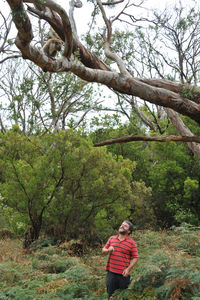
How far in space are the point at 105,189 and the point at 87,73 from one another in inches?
231

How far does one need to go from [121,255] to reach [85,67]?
3942 mm

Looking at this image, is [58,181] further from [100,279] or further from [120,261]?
[120,261]

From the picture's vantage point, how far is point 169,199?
1742 cm

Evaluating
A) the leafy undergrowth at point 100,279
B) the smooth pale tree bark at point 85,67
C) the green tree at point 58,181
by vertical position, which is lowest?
the leafy undergrowth at point 100,279

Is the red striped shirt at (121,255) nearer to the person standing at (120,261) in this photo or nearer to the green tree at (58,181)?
the person standing at (120,261)

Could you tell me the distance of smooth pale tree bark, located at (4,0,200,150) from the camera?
510cm

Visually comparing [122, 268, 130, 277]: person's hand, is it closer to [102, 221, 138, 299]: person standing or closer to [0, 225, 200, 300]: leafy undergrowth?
[102, 221, 138, 299]: person standing

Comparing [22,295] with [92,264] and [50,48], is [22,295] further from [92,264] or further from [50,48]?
[50,48]

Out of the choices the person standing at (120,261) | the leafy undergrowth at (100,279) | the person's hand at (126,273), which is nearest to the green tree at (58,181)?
the leafy undergrowth at (100,279)

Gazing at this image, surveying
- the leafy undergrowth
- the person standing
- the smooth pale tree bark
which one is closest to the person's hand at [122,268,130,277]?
the person standing

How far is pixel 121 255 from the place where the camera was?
4.90 m

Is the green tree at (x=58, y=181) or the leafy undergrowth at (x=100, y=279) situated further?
the green tree at (x=58, y=181)

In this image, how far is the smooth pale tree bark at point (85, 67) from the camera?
16.7ft

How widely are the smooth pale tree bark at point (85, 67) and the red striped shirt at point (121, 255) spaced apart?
3445 millimetres
